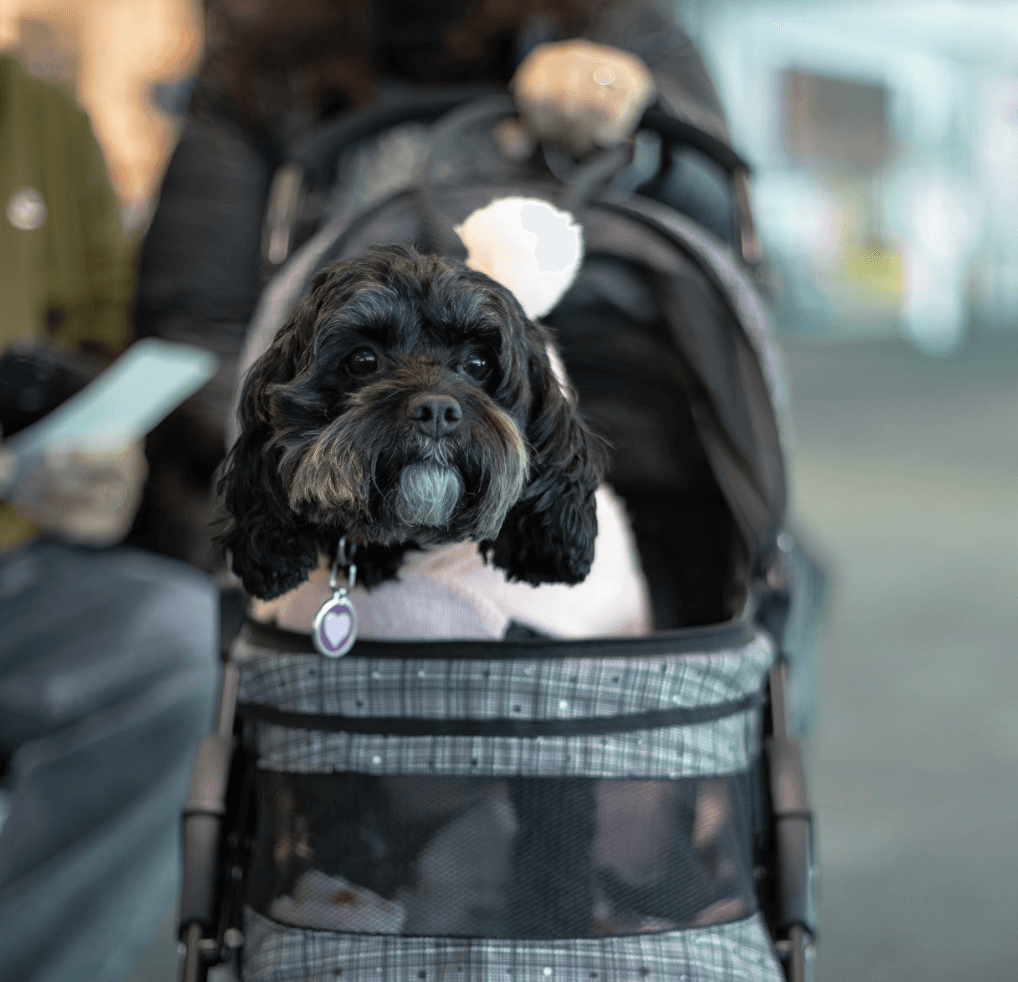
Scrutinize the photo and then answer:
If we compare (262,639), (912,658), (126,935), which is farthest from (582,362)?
(912,658)

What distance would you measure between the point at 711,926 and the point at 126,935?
1114 millimetres

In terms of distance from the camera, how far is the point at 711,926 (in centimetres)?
108

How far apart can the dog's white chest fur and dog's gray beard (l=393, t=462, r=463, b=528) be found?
0.13 m

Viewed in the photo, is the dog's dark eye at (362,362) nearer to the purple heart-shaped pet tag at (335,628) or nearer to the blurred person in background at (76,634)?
the purple heart-shaped pet tag at (335,628)

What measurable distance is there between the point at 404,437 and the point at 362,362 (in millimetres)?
100

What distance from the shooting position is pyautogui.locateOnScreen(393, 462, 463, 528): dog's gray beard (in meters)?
0.96

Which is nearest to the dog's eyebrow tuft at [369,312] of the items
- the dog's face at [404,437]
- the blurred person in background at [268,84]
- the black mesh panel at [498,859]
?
the dog's face at [404,437]

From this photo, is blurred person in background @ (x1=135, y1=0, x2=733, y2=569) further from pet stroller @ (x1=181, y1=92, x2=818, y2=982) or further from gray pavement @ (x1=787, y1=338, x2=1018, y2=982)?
gray pavement @ (x1=787, y1=338, x2=1018, y2=982)

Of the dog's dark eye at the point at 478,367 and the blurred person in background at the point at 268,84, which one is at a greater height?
the blurred person in background at the point at 268,84

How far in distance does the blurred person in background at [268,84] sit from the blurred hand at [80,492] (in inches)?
7.4

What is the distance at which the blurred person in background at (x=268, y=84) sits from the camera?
6.37 ft

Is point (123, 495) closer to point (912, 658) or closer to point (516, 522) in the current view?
point (516, 522)

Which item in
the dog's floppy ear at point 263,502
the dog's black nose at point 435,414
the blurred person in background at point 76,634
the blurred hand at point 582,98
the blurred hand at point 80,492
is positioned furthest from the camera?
the blurred hand at point 80,492

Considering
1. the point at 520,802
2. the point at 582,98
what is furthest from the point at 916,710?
the point at 520,802
